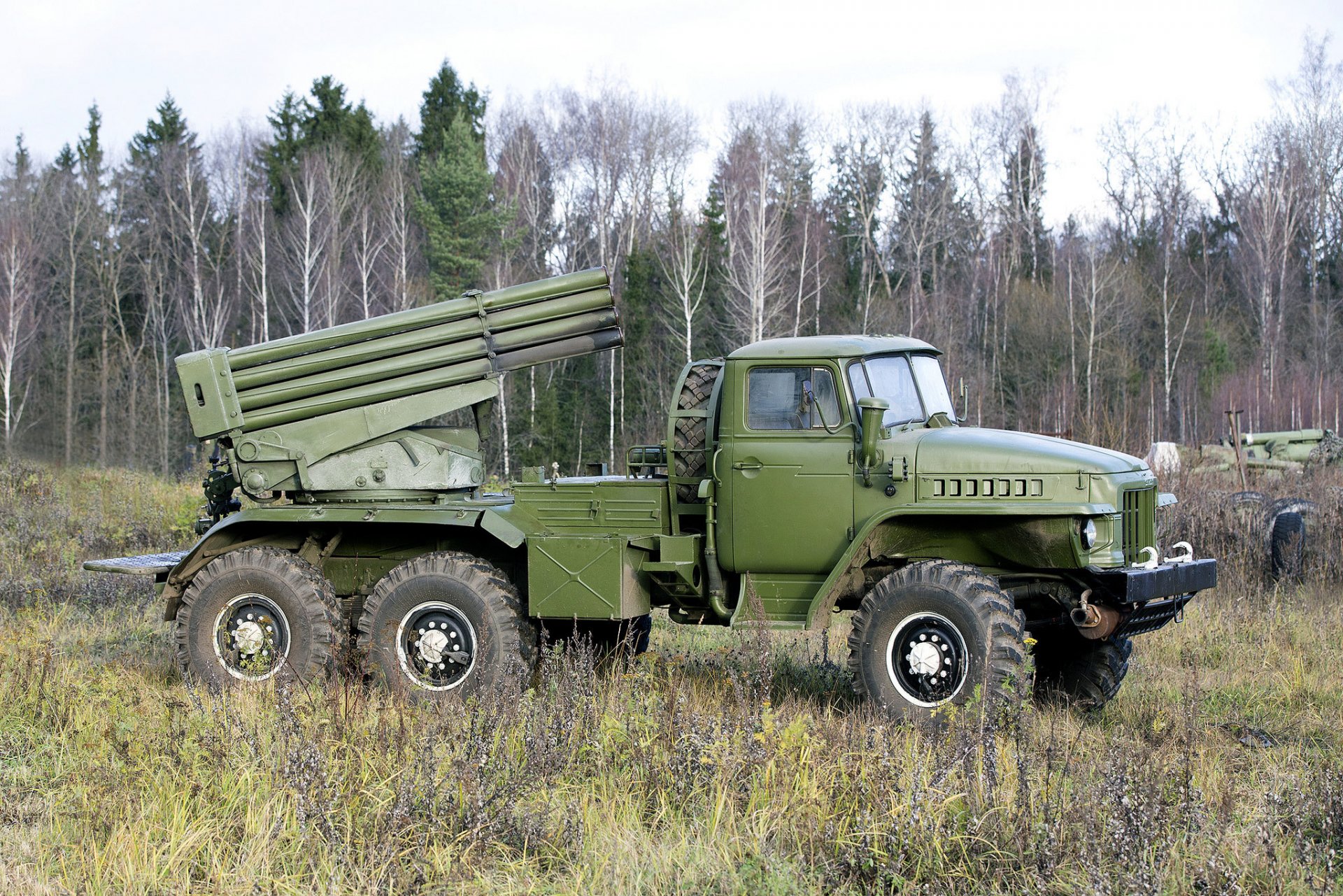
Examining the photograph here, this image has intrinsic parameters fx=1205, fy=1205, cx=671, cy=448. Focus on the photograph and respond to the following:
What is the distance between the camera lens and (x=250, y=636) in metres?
7.56

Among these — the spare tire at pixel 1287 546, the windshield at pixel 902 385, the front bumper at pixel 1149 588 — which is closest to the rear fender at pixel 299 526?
the windshield at pixel 902 385

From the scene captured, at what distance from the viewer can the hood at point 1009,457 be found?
662 cm

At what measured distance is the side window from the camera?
23.2 ft

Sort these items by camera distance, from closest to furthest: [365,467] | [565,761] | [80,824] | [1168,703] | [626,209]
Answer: [80,824] < [565,761] < [1168,703] < [365,467] < [626,209]

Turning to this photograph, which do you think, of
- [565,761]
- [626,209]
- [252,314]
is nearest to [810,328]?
[626,209]

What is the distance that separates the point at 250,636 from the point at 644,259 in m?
29.4

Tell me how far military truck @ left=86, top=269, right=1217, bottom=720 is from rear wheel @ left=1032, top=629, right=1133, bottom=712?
2 centimetres

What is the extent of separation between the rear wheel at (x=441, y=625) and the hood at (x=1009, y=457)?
265 cm

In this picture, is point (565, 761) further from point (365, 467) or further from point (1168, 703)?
point (1168, 703)

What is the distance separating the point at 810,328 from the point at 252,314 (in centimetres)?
1655

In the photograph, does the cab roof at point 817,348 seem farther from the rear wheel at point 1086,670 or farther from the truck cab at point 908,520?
the rear wheel at point 1086,670

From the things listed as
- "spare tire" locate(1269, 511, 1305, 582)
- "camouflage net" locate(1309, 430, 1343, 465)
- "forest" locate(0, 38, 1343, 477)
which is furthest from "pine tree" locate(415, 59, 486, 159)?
"spare tire" locate(1269, 511, 1305, 582)

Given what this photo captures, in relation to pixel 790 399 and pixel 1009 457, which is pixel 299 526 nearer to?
pixel 790 399

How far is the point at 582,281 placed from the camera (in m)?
7.83
